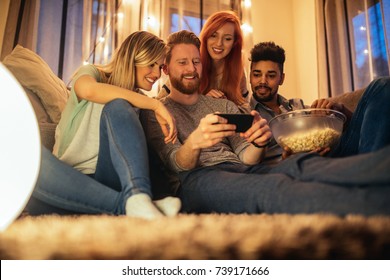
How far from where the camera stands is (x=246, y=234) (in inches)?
21.5

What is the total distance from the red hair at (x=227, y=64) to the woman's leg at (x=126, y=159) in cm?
75

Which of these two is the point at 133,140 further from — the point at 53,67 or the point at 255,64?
the point at 53,67

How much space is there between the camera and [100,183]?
852 mm

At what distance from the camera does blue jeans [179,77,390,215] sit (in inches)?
23.9

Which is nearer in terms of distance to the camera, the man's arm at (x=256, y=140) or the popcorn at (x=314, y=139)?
the popcorn at (x=314, y=139)

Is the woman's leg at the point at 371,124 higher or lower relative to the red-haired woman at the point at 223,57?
lower

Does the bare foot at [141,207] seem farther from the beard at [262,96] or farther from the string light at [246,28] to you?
the string light at [246,28]

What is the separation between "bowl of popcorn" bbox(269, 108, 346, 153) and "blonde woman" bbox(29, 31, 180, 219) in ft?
1.13

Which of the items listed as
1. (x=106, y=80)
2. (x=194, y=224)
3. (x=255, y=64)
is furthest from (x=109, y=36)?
(x=194, y=224)

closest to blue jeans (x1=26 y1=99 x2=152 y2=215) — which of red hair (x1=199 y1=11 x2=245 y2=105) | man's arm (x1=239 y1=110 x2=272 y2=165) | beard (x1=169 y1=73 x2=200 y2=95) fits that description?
man's arm (x1=239 y1=110 x2=272 y2=165)

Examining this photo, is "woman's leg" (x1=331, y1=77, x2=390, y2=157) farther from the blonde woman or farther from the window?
the window

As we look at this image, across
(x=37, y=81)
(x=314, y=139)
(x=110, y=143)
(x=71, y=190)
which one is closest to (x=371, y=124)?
(x=314, y=139)

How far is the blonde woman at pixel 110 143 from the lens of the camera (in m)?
0.80

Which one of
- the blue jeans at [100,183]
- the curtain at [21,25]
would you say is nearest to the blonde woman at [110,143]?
the blue jeans at [100,183]
